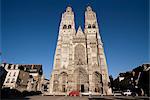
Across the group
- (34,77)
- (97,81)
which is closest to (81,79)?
(97,81)

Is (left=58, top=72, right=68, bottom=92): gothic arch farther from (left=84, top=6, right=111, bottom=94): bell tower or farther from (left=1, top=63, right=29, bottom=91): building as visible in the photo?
(left=1, top=63, right=29, bottom=91): building

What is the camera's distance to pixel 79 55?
174 ft

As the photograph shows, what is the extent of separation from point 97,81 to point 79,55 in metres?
9.74

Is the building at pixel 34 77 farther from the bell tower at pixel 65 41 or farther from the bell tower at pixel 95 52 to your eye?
the bell tower at pixel 95 52

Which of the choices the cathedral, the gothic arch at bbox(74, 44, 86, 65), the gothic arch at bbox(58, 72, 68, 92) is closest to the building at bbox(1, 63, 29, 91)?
the cathedral

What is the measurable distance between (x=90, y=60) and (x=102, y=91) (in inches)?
382

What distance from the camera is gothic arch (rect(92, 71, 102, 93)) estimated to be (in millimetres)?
48250

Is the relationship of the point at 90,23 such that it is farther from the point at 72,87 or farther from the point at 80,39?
the point at 72,87

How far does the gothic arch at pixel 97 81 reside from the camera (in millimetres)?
48250

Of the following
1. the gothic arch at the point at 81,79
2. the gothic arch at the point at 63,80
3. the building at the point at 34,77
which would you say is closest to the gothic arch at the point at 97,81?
the gothic arch at the point at 81,79

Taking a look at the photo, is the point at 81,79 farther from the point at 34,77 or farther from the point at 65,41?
the point at 34,77

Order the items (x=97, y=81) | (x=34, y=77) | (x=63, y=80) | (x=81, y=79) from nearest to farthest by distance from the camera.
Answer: (x=97, y=81) < (x=63, y=80) < (x=81, y=79) < (x=34, y=77)

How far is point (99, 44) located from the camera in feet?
176

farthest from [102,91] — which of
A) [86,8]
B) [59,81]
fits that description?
[86,8]
